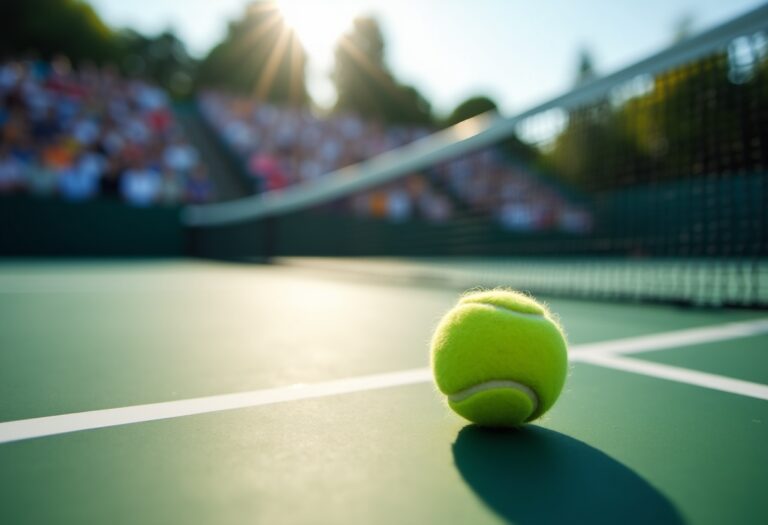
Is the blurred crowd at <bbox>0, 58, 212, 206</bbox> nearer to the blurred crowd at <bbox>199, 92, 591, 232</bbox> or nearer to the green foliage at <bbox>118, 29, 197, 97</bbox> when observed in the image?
the blurred crowd at <bbox>199, 92, 591, 232</bbox>

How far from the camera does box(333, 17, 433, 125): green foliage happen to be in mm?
35938

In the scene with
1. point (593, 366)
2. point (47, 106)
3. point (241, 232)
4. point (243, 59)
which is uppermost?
point (243, 59)

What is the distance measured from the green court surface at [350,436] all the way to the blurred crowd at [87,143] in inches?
375

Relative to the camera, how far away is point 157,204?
1180 centimetres

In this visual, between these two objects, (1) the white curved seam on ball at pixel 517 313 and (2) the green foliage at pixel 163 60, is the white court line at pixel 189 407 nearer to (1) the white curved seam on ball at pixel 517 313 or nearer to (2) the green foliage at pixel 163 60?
(1) the white curved seam on ball at pixel 517 313

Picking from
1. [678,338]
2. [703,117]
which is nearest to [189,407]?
[678,338]

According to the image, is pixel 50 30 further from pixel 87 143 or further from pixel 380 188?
pixel 380 188

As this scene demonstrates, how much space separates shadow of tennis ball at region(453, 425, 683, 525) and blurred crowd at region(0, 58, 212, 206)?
37.3ft

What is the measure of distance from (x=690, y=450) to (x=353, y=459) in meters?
0.73

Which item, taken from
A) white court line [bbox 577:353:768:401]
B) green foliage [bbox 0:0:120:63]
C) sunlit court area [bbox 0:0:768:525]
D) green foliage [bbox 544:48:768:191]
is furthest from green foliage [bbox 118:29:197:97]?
white court line [bbox 577:353:768:401]

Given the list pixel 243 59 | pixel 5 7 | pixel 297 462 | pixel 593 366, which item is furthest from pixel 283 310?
pixel 243 59

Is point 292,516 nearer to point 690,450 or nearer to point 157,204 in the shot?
point 690,450

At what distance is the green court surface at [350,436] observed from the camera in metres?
0.99

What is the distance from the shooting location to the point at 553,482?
42.9 inches
